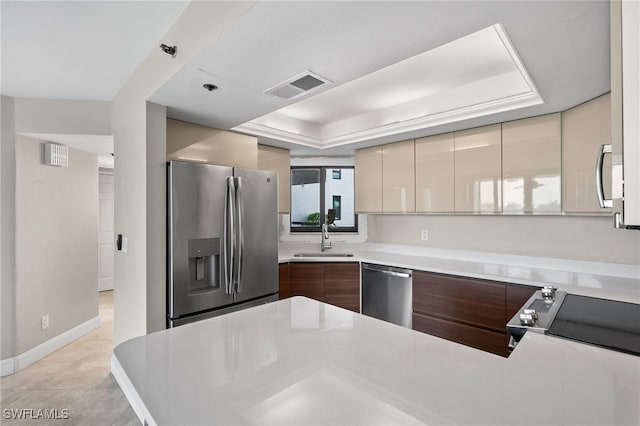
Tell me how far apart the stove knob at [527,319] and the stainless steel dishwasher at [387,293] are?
1.69 meters

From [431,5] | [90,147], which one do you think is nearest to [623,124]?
[431,5]

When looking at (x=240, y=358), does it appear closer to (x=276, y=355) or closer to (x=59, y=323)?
(x=276, y=355)

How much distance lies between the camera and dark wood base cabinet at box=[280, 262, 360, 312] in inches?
131

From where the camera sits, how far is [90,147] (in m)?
3.32

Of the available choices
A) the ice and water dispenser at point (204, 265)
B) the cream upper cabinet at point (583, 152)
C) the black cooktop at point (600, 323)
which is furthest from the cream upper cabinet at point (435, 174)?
the ice and water dispenser at point (204, 265)

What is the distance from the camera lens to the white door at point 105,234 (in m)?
5.32

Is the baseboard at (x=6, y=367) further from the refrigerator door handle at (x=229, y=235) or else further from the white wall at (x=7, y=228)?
the refrigerator door handle at (x=229, y=235)

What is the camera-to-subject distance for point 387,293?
3.12 metres

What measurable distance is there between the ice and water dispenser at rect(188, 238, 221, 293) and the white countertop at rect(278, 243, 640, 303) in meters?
0.92

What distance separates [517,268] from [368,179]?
5.51 feet

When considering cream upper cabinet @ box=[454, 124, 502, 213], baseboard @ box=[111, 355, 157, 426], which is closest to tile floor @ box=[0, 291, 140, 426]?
baseboard @ box=[111, 355, 157, 426]

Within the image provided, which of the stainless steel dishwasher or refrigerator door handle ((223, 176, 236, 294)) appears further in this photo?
the stainless steel dishwasher

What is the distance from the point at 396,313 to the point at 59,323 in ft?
10.9

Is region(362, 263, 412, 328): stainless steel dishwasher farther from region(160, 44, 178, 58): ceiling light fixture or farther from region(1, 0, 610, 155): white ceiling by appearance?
region(160, 44, 178, 58): ceiling light fixture
